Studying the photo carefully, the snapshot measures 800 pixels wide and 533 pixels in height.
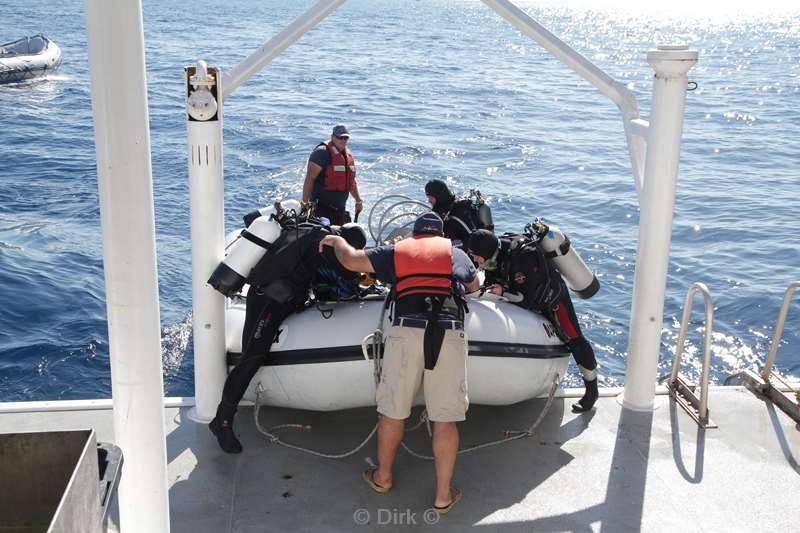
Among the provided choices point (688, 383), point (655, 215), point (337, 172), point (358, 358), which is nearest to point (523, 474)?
point (358, 358)

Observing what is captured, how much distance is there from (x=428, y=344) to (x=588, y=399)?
145 cm

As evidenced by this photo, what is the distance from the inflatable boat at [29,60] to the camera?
24938mm

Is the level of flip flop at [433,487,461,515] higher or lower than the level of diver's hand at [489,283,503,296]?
lower

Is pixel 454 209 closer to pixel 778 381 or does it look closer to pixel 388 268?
pixel 388 268

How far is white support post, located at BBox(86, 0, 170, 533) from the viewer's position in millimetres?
2539

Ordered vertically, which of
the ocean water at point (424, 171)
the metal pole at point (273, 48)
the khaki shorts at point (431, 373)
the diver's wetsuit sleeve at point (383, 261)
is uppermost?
the metal pole at point (273, 48)

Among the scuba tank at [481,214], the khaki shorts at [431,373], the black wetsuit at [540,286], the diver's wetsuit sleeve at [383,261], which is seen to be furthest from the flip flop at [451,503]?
the scuba tank at [481,214]

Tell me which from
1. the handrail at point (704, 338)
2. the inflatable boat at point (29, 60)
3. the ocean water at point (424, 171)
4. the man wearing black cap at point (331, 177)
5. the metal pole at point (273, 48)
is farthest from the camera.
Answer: the inflatable boat at point (29, 60)

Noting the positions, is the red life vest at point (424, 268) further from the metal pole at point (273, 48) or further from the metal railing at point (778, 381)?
the metal railing at point (778, 381)

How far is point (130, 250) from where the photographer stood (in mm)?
2715

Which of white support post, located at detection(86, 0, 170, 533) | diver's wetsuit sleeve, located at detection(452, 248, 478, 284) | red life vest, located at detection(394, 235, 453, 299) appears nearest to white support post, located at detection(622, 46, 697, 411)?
diver's wetsuit sleeve, located at detection(452, 248, 478, 284)

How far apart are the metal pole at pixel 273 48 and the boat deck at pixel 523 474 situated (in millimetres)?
1799

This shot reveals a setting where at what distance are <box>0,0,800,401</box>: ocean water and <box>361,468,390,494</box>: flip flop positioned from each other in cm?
333

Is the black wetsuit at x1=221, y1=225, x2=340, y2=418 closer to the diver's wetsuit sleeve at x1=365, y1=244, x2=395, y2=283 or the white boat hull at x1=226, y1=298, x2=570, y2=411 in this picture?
the white boat hull at x1=226, y1=298, x2=570, y2=411
